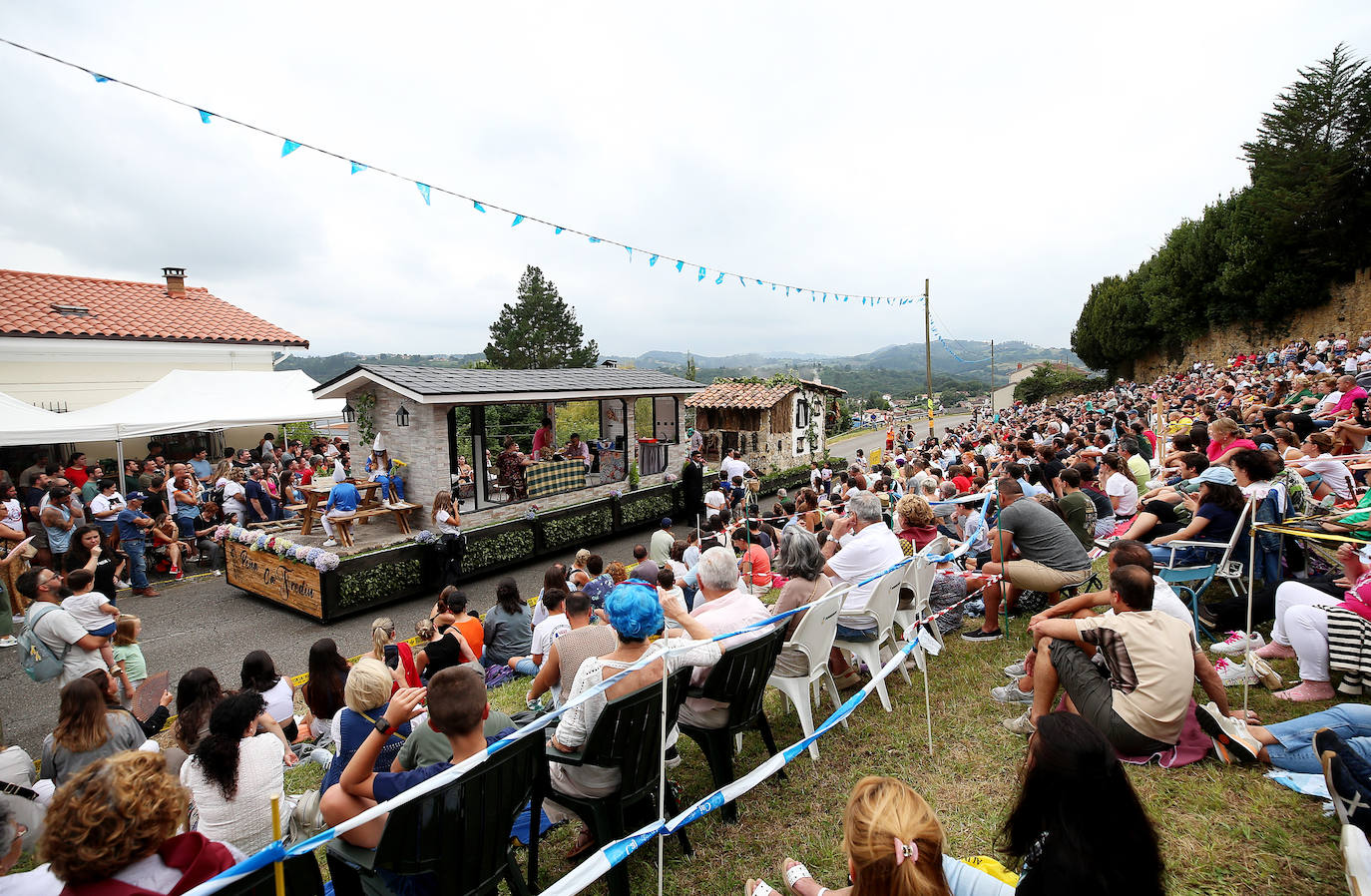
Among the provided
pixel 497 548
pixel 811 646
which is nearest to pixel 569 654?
pixel 811 646

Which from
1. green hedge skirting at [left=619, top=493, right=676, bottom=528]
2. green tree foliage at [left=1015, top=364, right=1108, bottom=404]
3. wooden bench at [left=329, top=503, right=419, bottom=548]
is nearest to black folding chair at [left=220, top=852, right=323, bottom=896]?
wooden bench at [left=329, top=503, right=419, bottom=548]

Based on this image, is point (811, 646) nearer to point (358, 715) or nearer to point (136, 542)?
point (358, 715)

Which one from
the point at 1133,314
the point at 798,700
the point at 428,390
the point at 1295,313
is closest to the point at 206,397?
the point at 428,390

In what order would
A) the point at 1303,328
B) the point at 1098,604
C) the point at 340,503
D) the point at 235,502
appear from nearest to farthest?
the point at 1098,604
the point at 340,503
the point at 235,502
the point at 1303,328

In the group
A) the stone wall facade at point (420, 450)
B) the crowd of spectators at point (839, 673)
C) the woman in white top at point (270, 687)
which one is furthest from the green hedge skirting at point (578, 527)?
the woman in white top at point (270, 687)

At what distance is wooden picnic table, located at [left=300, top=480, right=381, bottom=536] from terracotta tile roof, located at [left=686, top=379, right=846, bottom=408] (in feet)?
35.2

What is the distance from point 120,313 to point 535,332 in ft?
95.8

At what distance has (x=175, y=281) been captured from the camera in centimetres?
2241

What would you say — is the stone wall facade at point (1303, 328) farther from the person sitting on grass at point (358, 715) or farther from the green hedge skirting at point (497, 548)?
the person sitting on grass at point (358, 715)

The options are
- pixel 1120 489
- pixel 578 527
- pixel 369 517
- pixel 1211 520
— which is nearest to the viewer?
pixel 1211 520

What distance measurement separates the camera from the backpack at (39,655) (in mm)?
5324

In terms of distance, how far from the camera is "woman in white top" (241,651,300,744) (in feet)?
14.0

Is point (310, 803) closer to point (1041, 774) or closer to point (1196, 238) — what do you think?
point (1041, 774)

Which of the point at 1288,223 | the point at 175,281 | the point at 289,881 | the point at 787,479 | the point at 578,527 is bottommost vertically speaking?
the point at 578,527
